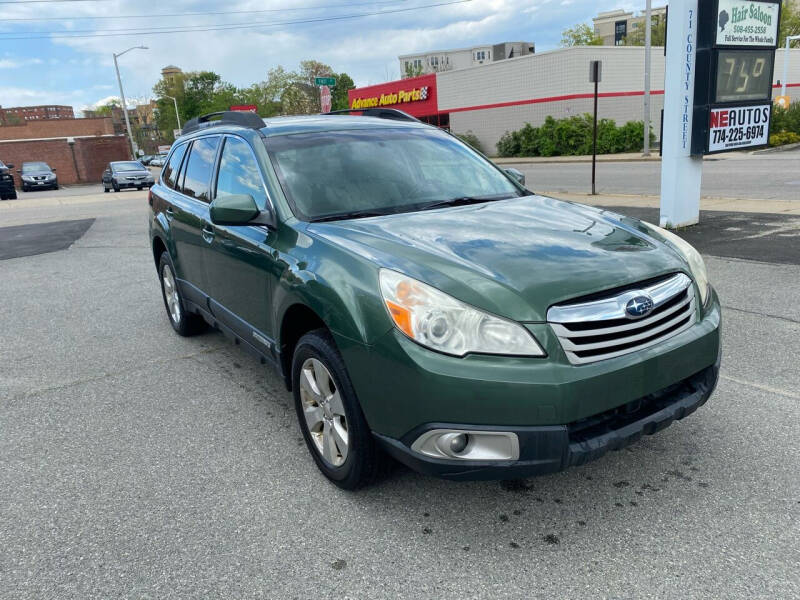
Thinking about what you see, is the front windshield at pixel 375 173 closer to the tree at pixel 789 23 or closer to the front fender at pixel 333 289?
the front fender at pixel 333 289

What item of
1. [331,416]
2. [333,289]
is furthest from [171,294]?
[333,289]

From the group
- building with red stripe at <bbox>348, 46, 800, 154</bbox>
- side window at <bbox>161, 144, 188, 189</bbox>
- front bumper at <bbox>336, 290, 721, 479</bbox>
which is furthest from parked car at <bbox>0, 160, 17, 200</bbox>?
front bumper at <bbox>336, 290, 721, 479</bbox>

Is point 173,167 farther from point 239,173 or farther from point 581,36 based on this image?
point 581,36

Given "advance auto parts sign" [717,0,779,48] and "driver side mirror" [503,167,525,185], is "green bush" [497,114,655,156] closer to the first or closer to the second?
"advance auto parts sign" [717,0,779,48]

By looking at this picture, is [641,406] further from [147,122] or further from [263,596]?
[147,122]

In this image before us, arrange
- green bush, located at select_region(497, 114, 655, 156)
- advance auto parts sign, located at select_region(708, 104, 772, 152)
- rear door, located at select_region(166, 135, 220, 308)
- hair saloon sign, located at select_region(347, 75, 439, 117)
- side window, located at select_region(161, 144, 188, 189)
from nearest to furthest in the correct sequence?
1. rear door, located at select_region(166, 135, 220, 308)
2. side window, located at select_region(161, 144, 188, 189)
3. advance auto parts sign, located at select_region(708, 104, 772, 152)
4. green bush, located at select_region(497, 114, 655, 156)
5. hair saloon sign, located at select_region(347, 75, 439, 117)

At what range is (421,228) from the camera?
318cm

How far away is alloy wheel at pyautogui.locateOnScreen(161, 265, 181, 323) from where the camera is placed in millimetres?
5706

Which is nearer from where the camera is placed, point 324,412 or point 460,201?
point 324,412

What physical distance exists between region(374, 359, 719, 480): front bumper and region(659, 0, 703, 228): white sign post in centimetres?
761

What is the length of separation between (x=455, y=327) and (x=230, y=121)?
2.85 metres

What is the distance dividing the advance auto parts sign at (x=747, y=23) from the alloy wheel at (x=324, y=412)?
838 centimetres

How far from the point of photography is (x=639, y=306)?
2.60 metres

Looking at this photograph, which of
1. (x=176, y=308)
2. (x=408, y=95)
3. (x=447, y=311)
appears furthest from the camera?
(x=408, y=95)
